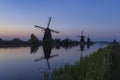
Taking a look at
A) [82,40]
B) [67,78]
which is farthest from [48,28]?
[67,78]

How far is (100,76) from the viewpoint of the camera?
10.1 metres

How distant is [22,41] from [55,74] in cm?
7606

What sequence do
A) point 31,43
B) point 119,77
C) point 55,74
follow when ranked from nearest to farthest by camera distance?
point 119,77 < point 55,74 < point 31,43

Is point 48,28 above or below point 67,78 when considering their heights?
above

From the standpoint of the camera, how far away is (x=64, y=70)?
14914mm

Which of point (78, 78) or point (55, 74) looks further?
point (55, 74)

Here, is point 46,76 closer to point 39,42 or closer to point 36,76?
point 36,76

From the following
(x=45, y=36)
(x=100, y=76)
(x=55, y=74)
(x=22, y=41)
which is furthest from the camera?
(x=22, y=41)

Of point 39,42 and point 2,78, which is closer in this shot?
point 2,78

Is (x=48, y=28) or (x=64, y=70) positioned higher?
(x=48, y=28)

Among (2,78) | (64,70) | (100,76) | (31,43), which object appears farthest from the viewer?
(31,43)

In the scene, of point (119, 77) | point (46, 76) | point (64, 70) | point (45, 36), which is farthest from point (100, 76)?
point (45, 36)

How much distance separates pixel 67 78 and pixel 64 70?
286 centimetres

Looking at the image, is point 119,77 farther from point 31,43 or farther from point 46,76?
point 31,43
